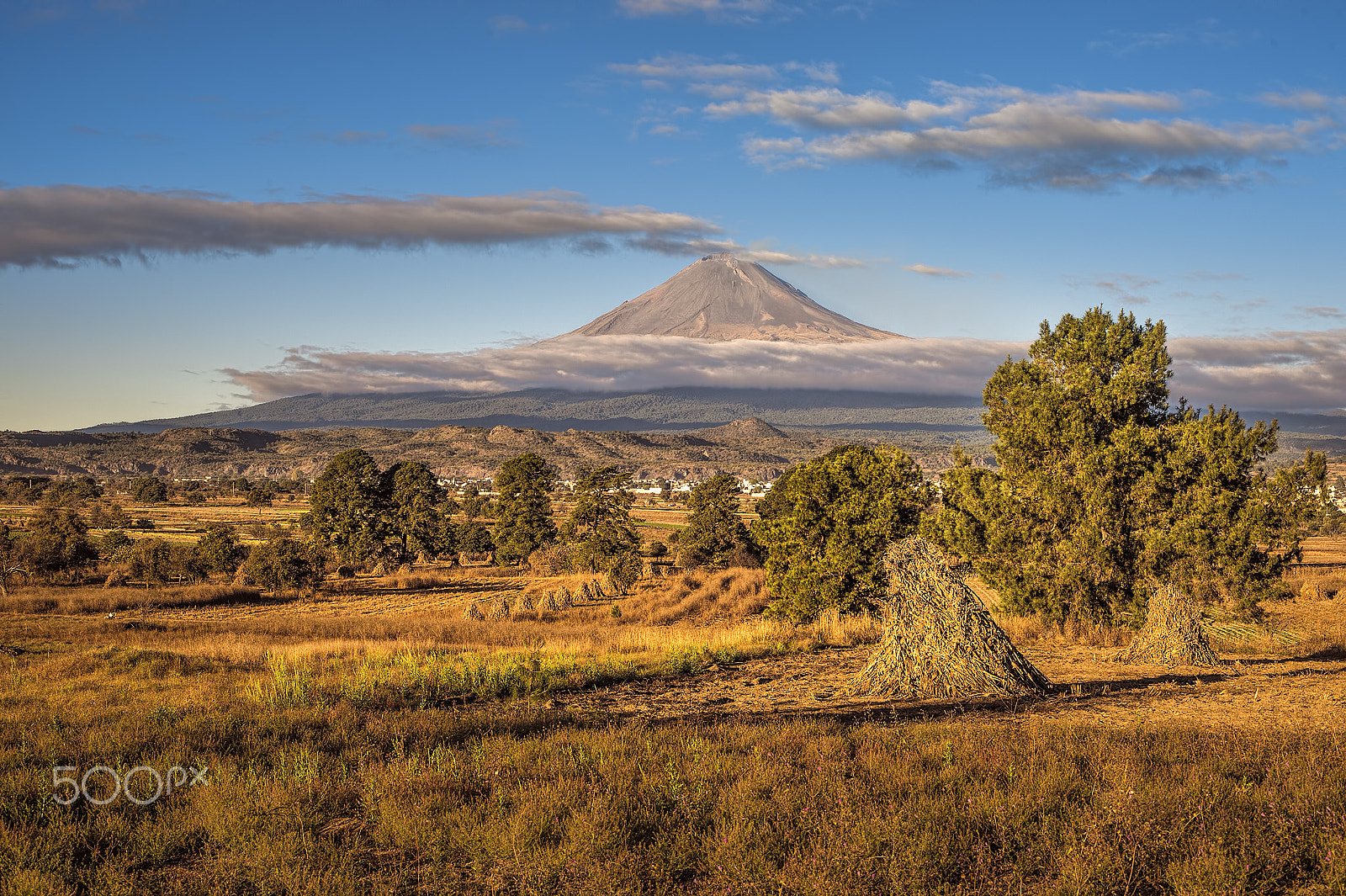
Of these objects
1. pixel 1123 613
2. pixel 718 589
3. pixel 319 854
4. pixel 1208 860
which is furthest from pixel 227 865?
pixel 718 589

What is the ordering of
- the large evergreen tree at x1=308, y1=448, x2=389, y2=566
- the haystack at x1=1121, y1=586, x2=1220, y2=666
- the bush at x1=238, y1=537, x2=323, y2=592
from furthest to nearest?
the large evergreen tree at x1=308, y1=448, x2=389, y2=566, the bush at x1=238, y1=537, x2=323, y2=592, the haystack at x1=1121, y1=586, x2=1220, y2=666

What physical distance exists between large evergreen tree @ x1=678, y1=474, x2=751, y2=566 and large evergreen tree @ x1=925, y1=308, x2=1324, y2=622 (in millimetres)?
28801

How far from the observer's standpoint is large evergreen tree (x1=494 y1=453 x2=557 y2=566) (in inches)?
2135

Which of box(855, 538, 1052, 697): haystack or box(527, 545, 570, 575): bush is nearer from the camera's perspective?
box(855, 538, 1052, 697): haystack

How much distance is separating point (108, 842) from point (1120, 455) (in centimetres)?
2011

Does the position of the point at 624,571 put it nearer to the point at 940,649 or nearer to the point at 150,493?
the point at 940,649

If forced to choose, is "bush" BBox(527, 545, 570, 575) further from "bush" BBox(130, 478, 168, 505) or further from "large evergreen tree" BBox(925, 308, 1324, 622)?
"bush" BBox(130, 478, 168, 505)

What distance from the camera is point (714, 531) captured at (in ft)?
163

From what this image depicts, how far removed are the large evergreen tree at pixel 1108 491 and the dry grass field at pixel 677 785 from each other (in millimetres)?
3911

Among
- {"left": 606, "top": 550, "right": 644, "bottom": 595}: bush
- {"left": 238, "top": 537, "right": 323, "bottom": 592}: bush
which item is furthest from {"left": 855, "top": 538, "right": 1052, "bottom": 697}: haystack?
{"left": 238, "top": 537, "right": 323, "bottom": 592}: bush

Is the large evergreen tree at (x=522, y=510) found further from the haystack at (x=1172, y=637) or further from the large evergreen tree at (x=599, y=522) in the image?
the haystack at (x=1172, y=637)

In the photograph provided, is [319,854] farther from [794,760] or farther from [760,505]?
[760,505]

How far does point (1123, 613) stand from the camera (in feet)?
62.5

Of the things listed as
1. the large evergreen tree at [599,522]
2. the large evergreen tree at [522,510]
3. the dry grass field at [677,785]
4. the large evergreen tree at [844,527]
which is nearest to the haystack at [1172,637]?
the dry grass field at [677,785]
